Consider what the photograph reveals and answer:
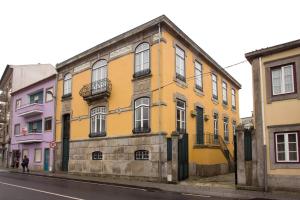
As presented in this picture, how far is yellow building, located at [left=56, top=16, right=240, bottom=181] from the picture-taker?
20438mm

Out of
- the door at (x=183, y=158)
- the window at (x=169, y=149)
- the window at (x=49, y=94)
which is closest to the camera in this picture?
the window at (x=169, y=149)

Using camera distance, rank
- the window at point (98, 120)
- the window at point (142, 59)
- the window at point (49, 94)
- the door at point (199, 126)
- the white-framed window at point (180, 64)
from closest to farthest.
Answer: the window at point (142, 59) → the white-framed window at point (180, 64) → the window at point (98, 120) → the door at point (199, 126) → the window at point (49, 94)

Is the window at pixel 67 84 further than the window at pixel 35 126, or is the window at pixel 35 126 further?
the window at pixel 35 126

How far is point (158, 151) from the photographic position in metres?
19.7

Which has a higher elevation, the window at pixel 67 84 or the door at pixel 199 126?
the window at pixel 67 84

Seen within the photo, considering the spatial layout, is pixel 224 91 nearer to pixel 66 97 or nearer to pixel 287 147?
pixel 66 97

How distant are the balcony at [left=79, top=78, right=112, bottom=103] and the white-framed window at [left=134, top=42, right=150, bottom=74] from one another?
271 centimetres

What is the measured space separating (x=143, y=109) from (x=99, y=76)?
5.69 m

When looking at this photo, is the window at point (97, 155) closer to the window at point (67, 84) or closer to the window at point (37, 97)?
the window at point (67, 84)

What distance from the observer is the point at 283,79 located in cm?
1603

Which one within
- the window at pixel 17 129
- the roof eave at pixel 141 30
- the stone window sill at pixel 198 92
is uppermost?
the roof eave at pixel 141 30

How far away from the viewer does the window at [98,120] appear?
79.7ft

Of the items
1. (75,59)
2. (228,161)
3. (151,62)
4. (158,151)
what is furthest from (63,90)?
(228,161)

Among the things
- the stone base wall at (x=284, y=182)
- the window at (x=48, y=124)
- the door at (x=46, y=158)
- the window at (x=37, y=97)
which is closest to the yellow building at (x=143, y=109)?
the window at (x=48, y=124)
